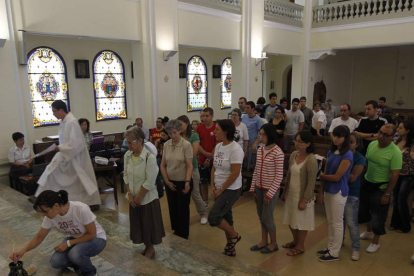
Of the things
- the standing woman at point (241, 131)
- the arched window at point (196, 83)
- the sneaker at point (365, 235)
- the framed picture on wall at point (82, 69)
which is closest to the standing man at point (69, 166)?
the standing woman at point (241, 131)

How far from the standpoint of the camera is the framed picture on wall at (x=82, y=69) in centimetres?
960

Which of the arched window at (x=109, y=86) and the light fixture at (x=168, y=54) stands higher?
the light fixture at (x=168, y=54)

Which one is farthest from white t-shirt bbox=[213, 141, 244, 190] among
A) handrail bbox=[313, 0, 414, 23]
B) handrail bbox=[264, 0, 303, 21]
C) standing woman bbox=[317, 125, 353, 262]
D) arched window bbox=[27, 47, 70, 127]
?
Answer: handrail bbox=[313, 0, 414, 23]

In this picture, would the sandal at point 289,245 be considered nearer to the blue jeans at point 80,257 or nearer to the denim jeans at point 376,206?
the denim jeans at point 376,206

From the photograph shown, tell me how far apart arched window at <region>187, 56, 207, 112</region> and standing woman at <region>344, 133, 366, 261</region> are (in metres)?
9.66

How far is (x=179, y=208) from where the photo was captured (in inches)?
158

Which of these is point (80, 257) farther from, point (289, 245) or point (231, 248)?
point (289, 245)

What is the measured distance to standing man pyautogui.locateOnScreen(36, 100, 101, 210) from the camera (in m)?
4.16

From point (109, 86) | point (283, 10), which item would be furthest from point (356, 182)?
point (283, 10)

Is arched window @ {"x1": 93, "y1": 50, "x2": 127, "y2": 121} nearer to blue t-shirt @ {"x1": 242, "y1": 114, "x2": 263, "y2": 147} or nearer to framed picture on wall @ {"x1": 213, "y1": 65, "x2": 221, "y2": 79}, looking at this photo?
framed picture on wall @ {"x1": 213, "y1": 65, "x2": 221, "y2": 79}

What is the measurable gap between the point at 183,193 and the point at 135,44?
5.44 m

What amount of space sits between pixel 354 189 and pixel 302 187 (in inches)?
24.4

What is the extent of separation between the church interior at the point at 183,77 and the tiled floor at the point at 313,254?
0.02m

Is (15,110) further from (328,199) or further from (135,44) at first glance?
(328,199)
